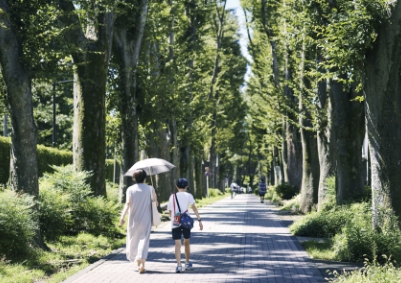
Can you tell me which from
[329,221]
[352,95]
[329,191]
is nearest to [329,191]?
[329,191]

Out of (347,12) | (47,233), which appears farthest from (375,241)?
(47,233)

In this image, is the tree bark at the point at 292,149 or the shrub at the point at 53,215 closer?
the shrub at the point at 53,215

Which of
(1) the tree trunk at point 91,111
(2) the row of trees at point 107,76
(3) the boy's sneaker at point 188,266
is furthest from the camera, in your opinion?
(1) the tree trunk at point 91,111

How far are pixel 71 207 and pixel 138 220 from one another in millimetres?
5344

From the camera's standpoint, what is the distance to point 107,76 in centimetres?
2305

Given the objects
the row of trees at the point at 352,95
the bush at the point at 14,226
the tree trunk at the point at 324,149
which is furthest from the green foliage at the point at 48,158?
the bush at the point at 14,226

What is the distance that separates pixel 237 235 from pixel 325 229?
3.07 meters

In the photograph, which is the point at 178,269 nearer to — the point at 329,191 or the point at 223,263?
the point at 223,263

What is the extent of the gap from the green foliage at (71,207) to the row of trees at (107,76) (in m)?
0.89

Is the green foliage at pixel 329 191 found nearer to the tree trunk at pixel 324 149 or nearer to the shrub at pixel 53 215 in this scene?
the tree trunk at pixel 324 149

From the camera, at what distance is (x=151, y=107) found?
86.6ft

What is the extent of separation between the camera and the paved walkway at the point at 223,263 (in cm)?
1034

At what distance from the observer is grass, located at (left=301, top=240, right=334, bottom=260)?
12.9 metres

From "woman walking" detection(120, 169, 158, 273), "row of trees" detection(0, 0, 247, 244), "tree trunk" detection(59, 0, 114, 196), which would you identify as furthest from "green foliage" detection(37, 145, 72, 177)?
"woman walking" detection(120, 169, 158, 273)
